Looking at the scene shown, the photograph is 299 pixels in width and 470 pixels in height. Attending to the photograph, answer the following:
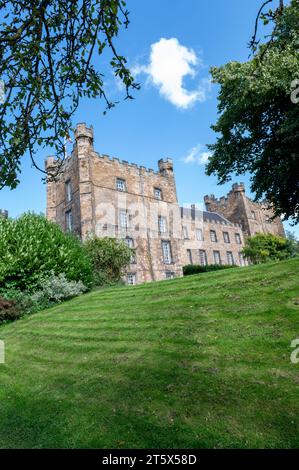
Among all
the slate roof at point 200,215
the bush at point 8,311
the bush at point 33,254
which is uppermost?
the slate roof at point 200,215

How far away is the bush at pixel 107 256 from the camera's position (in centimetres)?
2777

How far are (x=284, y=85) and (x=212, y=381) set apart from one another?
17.6 metres

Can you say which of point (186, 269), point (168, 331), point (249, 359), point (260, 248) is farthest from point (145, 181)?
point (249, 359)

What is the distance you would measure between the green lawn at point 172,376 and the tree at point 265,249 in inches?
1457

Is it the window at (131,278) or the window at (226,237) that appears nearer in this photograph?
the window at (131,278)

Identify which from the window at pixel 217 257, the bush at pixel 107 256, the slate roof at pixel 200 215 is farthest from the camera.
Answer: the slate roof at pixel 200 215

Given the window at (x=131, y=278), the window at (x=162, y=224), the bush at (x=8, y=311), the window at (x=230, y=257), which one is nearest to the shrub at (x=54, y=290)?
the bush at (x=8, y=311)

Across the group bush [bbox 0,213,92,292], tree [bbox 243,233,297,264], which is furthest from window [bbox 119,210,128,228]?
tree [bbox 243,233,297,264]

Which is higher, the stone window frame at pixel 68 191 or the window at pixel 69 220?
the stone window frame at pixel 68 191

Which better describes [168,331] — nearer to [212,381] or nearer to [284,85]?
[212,381]

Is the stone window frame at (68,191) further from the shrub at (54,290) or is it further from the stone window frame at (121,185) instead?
the shrub at (54,290)

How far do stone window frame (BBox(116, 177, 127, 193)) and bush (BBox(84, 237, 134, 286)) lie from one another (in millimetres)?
9477

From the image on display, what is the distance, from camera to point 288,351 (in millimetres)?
6445

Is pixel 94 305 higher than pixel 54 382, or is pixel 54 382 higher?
pixel 94 305
